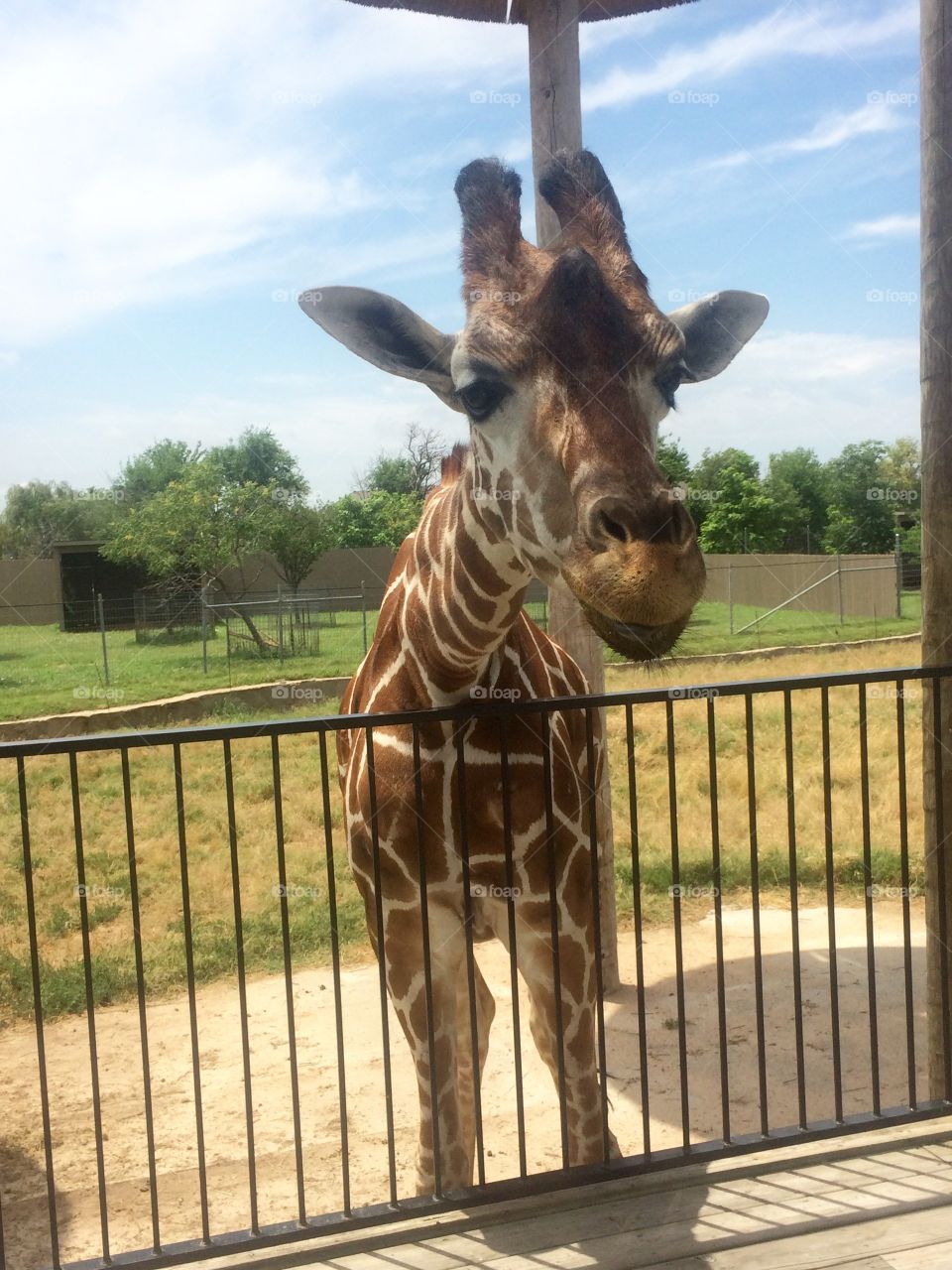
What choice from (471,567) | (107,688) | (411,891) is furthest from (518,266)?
(107,688)

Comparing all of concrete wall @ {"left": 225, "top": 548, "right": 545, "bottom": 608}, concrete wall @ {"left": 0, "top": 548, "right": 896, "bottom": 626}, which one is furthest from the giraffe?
concrete wall @ {"left": 225, "top": 548, "right": 545, "bottom": 608}

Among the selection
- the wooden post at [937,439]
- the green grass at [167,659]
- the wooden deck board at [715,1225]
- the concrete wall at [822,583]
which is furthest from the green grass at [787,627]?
the wooden deck board at [715,1225]

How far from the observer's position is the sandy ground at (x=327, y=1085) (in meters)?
3.17

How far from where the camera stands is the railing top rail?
1977mm

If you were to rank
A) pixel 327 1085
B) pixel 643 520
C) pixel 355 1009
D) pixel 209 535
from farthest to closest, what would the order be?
pixel 209 535
pixel 355 1009
pixel 327 1085
pixel 643 520

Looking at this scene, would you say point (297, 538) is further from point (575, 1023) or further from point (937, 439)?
point (575, 1023)

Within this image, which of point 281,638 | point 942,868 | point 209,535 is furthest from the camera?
point 209,535

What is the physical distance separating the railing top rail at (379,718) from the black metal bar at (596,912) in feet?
0.91

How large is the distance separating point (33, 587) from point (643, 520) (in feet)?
72.4

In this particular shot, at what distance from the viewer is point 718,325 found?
2.59 meters

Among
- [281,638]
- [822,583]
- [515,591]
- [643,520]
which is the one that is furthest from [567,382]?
[822,583]

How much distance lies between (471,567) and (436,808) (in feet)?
2.09

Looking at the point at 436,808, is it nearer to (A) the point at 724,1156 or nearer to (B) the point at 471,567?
(B) the point at 471,567

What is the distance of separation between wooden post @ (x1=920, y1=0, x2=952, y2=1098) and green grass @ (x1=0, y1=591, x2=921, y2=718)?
7945 mm
